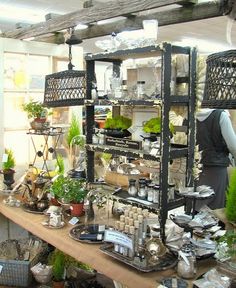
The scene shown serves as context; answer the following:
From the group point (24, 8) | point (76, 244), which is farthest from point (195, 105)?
point (24, 8)

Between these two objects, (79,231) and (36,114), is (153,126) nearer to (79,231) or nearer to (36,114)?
(79,231)

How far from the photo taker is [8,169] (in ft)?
10.00

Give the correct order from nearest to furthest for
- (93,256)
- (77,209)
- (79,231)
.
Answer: (93,256) < (79,231) < (77,209)

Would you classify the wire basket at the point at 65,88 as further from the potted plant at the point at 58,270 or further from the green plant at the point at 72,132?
the potted plant at the point at 58,270

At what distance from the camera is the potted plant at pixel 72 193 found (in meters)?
2.40

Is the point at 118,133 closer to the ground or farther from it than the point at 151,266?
farther from it

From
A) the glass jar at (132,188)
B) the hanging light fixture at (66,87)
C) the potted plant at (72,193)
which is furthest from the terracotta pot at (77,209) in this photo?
the hanging light fixture at (66,87)

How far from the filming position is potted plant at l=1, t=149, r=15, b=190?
303 centimetres

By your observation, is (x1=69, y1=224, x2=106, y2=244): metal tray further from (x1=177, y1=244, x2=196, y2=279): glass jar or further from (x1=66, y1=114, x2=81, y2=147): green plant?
(x1=66, y1=114, x2=81, y2=147): green plant

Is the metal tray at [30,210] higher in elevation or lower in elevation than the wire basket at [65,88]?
lower

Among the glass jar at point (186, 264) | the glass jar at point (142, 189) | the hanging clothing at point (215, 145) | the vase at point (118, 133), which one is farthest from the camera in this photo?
the hanging clothing at point (215, 145)

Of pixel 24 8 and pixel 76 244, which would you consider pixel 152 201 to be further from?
pixel 24 8

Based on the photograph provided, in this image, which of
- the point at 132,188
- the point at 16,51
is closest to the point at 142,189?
the point at 132,188

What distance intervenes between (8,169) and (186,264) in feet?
6.17
